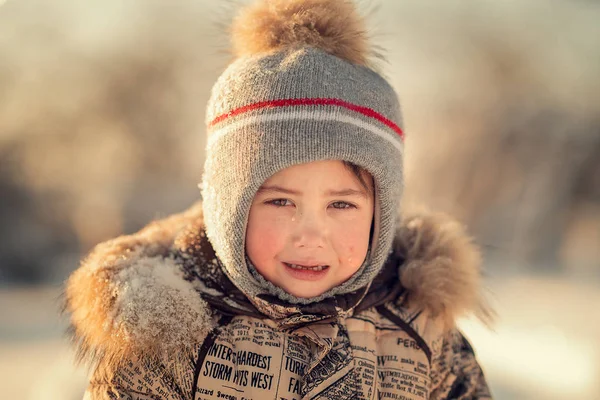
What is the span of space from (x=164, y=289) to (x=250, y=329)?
23 cm

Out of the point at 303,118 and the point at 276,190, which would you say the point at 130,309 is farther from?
the point at 303,118

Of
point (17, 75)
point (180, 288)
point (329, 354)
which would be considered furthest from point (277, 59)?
point (17, 75)

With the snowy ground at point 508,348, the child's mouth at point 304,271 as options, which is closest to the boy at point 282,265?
the child's mouth at point 304,271

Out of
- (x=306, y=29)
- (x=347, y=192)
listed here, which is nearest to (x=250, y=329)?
(x=347, y=192)

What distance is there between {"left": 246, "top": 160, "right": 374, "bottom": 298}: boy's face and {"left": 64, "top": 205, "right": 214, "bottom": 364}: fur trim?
20 cm

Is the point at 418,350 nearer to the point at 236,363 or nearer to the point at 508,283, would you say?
the point at 236,363

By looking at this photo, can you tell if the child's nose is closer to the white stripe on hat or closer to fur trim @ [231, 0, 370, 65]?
the white stripe on hat

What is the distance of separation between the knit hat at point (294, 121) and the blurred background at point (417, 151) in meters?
0.32

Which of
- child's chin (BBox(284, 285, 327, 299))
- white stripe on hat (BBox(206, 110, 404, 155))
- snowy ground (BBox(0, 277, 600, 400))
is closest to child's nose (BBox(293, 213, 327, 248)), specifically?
child's chin (BBox(284, 285, 327, 299))

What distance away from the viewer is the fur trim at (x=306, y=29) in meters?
1.42

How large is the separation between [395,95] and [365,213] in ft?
1.19

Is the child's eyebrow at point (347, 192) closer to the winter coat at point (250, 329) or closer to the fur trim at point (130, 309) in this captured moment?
the winter coat at point (250, 329)

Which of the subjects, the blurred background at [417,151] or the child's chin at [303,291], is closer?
the child's chin at [303,291]

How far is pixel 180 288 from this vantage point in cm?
125
